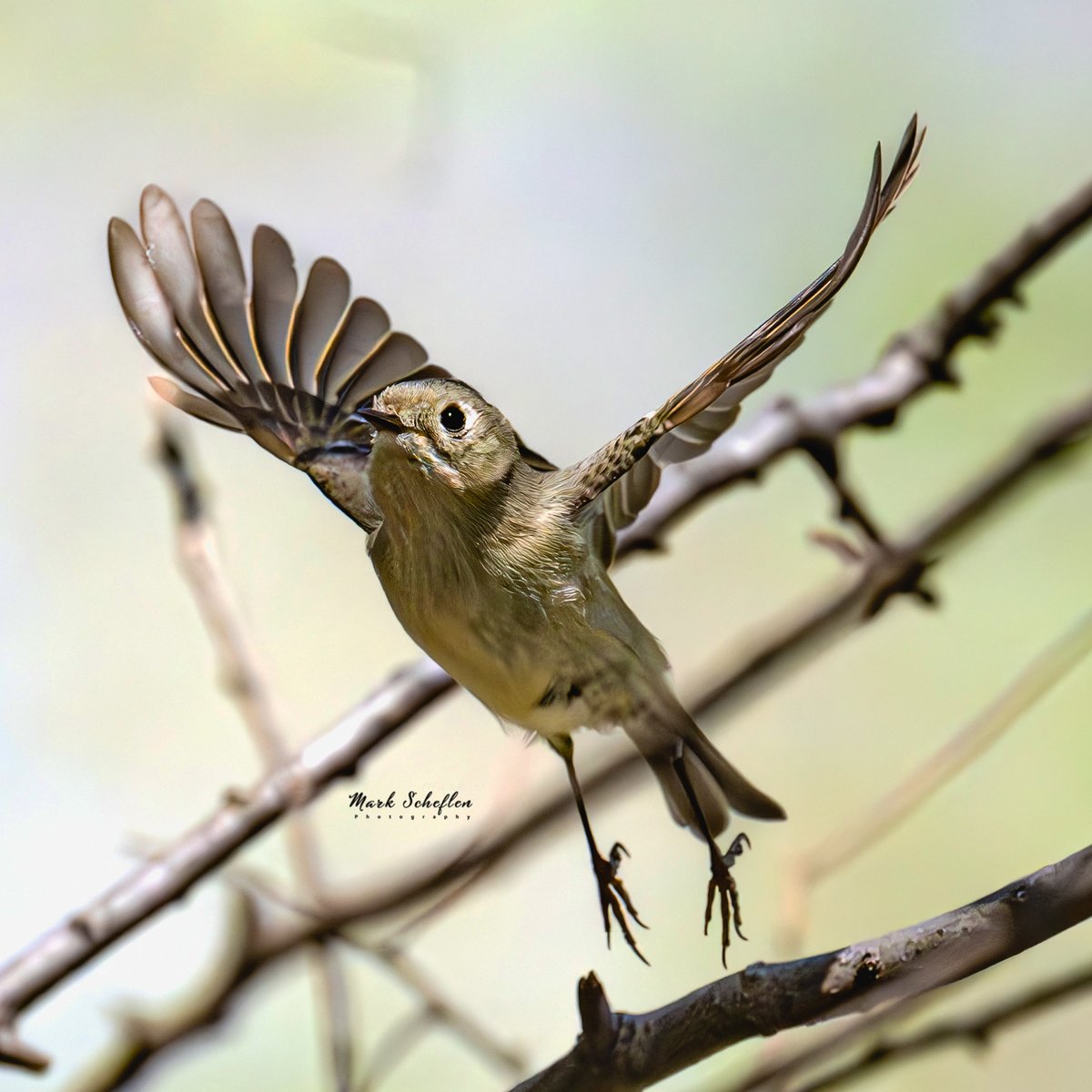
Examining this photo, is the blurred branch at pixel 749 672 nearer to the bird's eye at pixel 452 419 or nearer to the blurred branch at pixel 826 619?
the blurred branch at pixel 826 619

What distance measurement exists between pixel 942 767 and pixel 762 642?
182mm

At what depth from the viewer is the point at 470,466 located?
0.65 meters

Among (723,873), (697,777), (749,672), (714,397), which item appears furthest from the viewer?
(749,672)

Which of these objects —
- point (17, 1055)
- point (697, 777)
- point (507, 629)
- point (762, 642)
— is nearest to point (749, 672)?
point (762, 642)

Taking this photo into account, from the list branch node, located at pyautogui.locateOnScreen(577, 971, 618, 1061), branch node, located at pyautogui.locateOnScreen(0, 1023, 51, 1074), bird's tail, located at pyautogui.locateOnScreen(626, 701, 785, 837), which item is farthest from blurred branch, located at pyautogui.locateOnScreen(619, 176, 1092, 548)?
branch node, located at pyautogui.locateOnScreen(0, 1023, 51, 1074)

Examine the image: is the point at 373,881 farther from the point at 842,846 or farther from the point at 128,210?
the point at 128,210

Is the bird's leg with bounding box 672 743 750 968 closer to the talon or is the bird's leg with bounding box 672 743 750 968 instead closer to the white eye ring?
the talon

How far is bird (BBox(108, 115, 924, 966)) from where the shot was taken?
0.63 metres

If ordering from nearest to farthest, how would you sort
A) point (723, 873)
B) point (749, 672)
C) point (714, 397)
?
point (714, 397) < point (723, 873) < point (749, 672)

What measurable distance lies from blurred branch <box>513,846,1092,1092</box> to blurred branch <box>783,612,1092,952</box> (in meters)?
0.38

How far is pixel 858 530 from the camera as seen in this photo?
0.98 meters

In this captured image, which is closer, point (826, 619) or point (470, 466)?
point (470, 466)

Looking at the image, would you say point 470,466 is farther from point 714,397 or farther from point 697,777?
point 697,777

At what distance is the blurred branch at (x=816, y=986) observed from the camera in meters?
0.54
